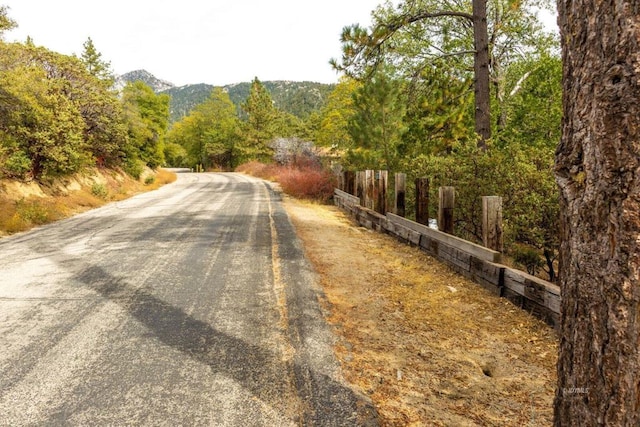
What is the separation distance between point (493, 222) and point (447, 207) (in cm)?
126

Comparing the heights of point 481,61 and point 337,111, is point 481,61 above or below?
below

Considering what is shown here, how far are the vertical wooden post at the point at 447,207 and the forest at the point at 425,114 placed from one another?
76 centimetres

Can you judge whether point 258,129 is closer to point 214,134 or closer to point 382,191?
point 214,134

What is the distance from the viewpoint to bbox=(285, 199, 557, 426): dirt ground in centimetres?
271

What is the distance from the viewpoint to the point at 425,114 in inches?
565

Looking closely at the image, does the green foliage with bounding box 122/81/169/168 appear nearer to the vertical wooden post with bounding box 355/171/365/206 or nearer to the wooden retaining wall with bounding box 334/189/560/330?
the vertical wooden post with bounding box 355/171/365/206

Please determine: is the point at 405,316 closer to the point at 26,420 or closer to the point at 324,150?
the point at 26,420

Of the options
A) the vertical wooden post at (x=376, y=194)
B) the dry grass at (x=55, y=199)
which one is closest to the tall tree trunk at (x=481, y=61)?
the vertical wooden post at (x=376, y=194)

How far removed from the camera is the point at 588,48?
1.51 m

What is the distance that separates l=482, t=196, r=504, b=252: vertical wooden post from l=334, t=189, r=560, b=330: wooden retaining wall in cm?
17

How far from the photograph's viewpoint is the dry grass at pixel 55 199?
9729mm

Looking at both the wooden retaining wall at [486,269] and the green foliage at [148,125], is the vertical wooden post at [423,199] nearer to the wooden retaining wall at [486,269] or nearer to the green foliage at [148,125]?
the wooden retaining wall at [486,269]

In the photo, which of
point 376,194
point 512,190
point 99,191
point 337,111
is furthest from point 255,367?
point 337,111

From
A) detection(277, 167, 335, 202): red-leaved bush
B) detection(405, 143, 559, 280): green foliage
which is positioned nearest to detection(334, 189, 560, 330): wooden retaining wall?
detection(405, 143, 559, 280): green foliage
